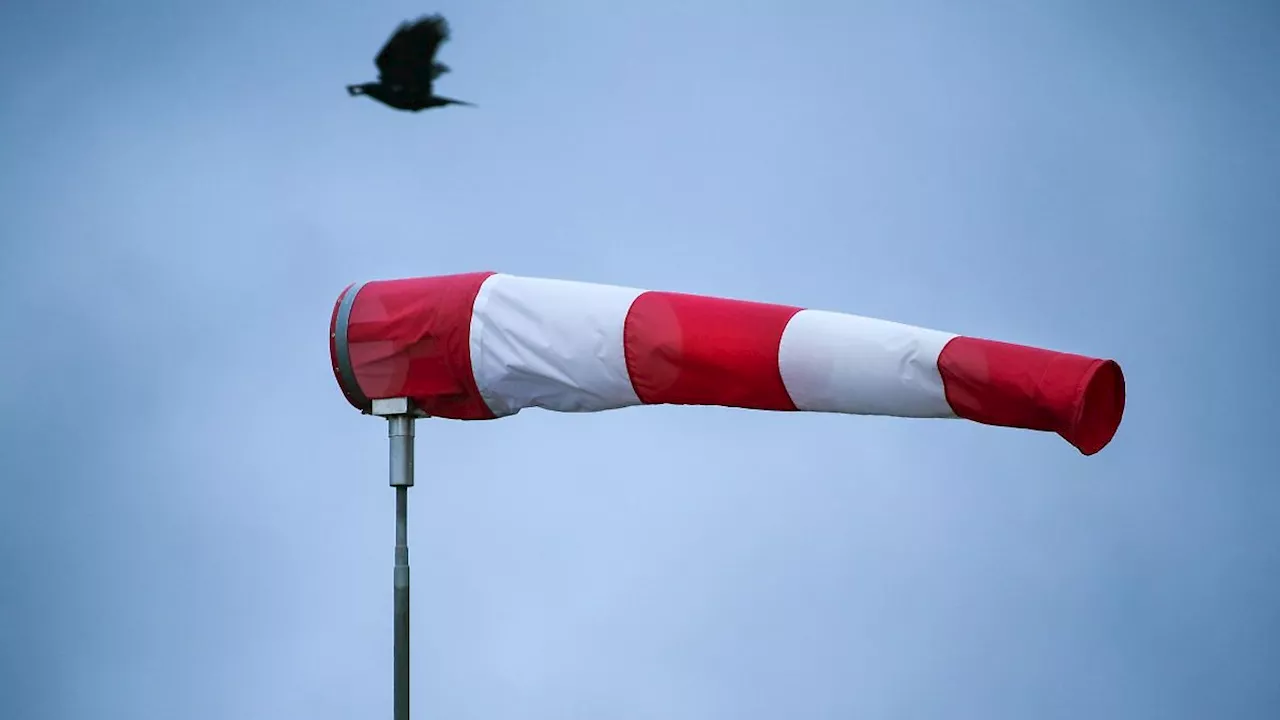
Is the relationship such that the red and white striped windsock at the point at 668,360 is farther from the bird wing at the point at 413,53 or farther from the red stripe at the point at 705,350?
the bird wing at the point at 413,53

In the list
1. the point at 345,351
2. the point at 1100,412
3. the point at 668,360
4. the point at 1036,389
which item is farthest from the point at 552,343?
the point at 1100,412

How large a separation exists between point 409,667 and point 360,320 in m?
0.78

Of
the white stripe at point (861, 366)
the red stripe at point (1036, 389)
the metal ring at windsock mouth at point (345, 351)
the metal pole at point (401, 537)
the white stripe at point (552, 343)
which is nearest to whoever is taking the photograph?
the red stripe at point (1036, 389)

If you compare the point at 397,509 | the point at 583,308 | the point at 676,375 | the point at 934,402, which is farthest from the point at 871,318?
the point at 397,509

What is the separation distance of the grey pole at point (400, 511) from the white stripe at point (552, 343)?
218 millimetres

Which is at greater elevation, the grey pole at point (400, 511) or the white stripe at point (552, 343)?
the white stripe at point (552, 343)

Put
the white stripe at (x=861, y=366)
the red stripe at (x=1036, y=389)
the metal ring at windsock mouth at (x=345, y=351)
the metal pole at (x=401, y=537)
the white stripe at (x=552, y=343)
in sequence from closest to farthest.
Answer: the red stripe at (x=1036, y=389) → the white stripe at (x=861, y=366) → the white stripe at (x=552, y=343) → the metal pole at (x=401, y=537) → the metal ring at windsock mouth at (x=345, y=351)

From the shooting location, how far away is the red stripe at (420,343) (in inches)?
131

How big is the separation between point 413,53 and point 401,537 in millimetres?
1114

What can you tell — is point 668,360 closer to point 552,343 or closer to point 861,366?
point 552,343

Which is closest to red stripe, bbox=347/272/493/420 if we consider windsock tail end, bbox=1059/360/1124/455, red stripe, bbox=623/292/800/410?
red stripe, bbox=623/292/800/410

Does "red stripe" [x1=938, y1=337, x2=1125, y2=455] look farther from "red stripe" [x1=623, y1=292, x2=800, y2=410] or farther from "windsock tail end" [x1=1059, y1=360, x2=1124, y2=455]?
"red stripe" [x1=623, y1=292, x2=800, y2=410]

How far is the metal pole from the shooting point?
3303mm

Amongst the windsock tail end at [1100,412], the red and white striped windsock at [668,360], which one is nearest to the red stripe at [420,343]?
the red and white striped windsock at [668,360]
